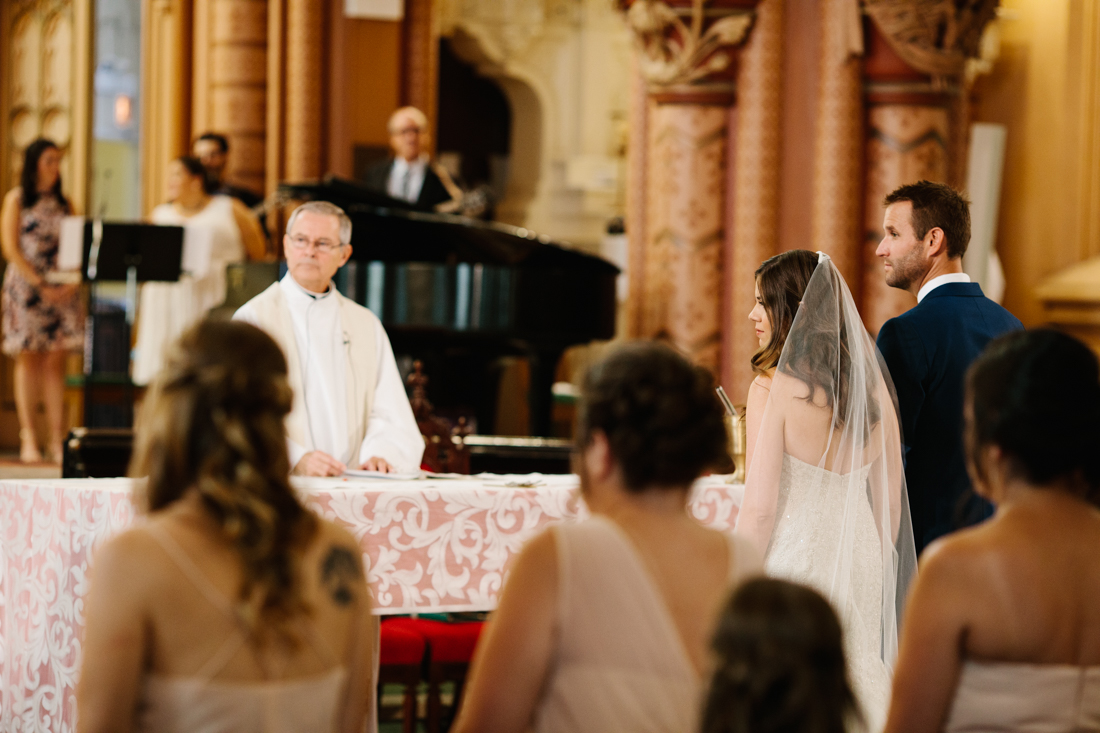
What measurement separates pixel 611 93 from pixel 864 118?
5734 mm

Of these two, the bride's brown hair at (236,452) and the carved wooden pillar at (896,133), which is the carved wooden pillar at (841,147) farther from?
the bride's brown hair at (236,452)

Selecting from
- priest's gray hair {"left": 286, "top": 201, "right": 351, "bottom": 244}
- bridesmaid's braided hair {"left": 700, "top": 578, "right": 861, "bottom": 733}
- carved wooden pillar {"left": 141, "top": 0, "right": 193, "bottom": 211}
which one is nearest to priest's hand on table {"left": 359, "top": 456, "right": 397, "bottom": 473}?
priest's gray hair {"left": 286, "top": 201, "right": 351, "bottom": 244}

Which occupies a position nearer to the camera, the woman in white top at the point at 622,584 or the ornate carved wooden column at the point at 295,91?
the woman in white top at the point at 622,584

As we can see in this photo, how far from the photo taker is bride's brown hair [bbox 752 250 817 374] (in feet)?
10.0

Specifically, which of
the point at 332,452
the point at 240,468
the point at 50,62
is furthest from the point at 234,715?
the point at 50,62

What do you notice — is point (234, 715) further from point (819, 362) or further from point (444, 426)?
point (444, 426)

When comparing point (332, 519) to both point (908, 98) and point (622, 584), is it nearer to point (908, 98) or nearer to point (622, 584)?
point (622, 584)

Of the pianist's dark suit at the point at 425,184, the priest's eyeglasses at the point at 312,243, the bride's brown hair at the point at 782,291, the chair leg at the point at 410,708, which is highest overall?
the pianist's dark suit at the point at 425,184

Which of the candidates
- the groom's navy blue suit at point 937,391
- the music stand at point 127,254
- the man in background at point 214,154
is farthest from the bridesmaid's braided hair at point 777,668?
the man in background at point 214,154

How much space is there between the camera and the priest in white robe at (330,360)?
4098mm

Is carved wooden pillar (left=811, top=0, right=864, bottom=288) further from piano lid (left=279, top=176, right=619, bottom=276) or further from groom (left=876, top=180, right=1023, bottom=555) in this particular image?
groom (left=876, top=180, right=1023, bottom=555)

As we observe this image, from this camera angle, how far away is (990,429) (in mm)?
1828

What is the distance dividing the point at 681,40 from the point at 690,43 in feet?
0.30

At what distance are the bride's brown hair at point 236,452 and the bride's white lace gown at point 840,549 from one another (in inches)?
63.9
